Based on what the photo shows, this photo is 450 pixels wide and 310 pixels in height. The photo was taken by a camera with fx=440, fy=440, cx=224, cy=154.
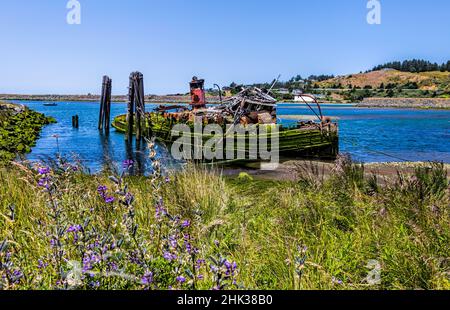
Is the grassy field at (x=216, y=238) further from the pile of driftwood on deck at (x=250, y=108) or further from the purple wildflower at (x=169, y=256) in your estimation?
the pile of driftwood on deck at (x=250, y=108)

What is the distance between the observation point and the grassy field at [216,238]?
10.2 ft

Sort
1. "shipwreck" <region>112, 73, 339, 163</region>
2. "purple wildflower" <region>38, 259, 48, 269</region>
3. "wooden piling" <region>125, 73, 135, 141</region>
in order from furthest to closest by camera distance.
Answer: "wooden piling" <region>125, 73, 135, 141</region>, "shipwreck" <region>112, 73, 339, 163</region>, "purple wildflower" <region>38, 259, 48, 269</region>

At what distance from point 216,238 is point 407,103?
490ft

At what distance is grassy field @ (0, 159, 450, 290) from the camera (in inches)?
123

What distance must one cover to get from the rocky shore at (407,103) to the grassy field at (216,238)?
133447 mm

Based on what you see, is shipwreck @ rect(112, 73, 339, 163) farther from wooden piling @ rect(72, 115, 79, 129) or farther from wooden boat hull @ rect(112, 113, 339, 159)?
wooden piling @ rect(72, 115, 79, 129)

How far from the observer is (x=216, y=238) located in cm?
500

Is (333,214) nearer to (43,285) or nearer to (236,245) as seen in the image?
(236,245)

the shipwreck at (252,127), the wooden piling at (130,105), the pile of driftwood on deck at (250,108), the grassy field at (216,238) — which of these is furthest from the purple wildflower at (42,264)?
the wooden piling at (130,105)

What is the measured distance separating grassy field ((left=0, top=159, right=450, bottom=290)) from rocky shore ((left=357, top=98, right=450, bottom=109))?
133447 millimetres

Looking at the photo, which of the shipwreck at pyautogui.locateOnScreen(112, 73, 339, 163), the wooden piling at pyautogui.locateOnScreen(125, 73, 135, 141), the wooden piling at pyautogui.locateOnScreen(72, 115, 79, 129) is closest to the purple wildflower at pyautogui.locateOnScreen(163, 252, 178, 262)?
the shipwreck at pyautogui.locateOnScreen(112, 73, 339, 163)

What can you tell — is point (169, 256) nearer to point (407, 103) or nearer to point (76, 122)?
point (76, 122)
